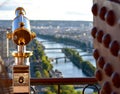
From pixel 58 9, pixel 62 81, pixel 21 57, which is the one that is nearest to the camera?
pixel 21 57

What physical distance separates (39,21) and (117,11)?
270 cm

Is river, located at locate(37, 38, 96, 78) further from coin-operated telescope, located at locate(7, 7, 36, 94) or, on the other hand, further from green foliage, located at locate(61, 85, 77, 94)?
coin-operated telescope, located at locate(7, 7, 36, 94)

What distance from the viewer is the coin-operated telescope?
1291mm

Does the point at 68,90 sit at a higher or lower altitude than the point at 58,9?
lower

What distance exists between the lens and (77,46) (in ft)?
6.91

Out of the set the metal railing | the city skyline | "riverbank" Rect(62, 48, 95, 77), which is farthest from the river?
the city skyline

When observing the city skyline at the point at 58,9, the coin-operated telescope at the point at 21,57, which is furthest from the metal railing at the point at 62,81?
the city skyline at the point at 58,9

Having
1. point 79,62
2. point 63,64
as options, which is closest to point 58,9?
point 63,64

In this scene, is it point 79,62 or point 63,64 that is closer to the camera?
point 79,62

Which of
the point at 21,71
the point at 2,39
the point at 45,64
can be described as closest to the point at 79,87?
the point at 45,64

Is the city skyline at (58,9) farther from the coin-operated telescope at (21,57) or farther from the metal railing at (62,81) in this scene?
the coin-operated telescope at (21,57)

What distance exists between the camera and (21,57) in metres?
1.33

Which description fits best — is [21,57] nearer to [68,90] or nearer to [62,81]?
[62,81]

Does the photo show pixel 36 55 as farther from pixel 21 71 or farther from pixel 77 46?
pixel 21 71
